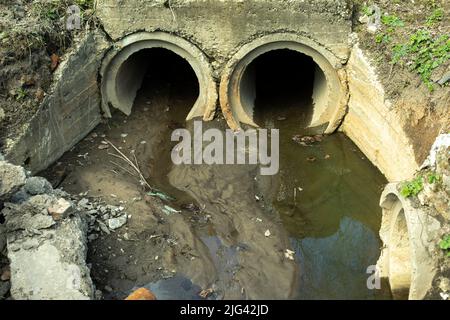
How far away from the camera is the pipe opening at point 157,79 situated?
1319 centimetres

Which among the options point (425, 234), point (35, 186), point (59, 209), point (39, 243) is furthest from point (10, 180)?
point (425, 234)

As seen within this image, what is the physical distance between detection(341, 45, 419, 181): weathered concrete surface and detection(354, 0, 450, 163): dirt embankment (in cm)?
17

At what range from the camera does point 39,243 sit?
7969mm

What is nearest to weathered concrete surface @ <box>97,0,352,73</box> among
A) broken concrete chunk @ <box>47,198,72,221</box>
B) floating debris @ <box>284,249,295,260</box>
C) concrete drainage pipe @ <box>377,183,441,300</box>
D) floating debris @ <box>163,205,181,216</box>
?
floating debris @ <box>163,205,181,216</box>

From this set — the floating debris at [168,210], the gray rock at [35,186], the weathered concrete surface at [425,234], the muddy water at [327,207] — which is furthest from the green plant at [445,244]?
the gray rock at [35,186]

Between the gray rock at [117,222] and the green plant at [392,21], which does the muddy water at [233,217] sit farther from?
the green plant at [392,21]

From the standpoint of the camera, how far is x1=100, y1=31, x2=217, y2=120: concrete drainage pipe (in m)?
12.0

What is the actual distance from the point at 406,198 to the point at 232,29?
560 centimetres

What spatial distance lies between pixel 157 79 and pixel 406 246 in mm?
8054

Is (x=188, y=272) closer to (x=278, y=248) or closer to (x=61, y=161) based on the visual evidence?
(x=278, y=248)

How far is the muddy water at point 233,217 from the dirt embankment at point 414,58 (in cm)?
172

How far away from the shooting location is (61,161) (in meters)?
11.2

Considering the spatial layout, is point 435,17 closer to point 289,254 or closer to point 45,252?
point 289,254
